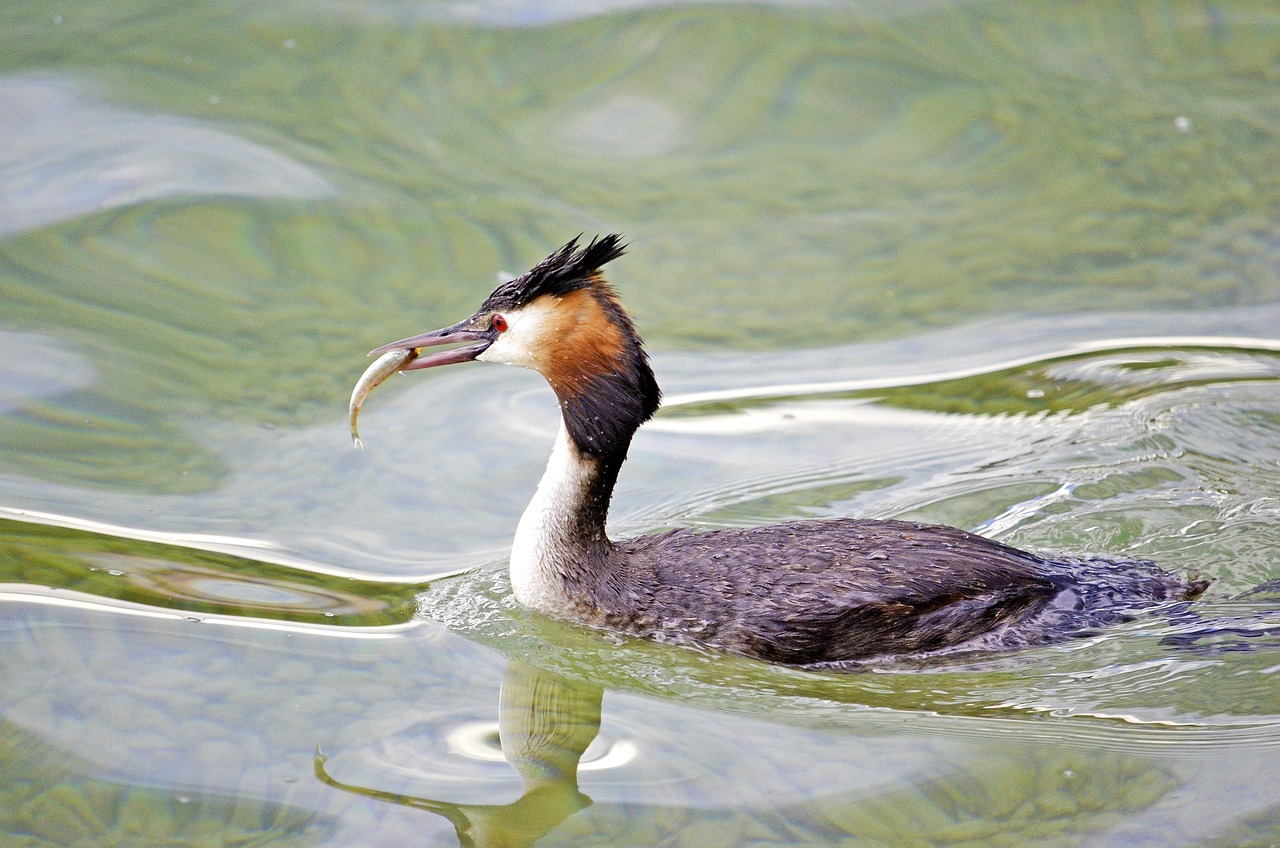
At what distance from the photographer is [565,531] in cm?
593

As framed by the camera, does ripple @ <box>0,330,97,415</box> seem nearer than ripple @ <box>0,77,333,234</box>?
Yes

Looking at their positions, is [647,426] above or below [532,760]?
above

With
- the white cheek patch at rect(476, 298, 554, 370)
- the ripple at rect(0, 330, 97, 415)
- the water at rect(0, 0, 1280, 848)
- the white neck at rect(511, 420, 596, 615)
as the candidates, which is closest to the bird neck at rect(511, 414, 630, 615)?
the white neck at rect(511, 420, 596, 615)

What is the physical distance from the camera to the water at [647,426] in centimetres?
498

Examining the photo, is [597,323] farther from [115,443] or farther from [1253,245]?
[1253,245]

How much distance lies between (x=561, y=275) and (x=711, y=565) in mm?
1329

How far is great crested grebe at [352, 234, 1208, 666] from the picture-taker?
5566mm

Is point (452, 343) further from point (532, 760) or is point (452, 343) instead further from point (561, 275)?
point (532, 760)

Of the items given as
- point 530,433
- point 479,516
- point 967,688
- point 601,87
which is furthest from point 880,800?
point 601,87

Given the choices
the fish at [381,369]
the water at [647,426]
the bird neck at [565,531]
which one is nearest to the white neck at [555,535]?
the bird neck at [565,531]

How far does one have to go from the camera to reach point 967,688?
5488mm

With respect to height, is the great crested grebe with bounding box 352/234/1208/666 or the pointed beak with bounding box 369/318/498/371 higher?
the pointed beak with bounding box 369/318/498/371

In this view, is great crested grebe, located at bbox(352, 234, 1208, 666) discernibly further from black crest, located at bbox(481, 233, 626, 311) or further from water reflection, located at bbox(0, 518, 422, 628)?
water reflection, located at bbox(0, 518, 422, 628)

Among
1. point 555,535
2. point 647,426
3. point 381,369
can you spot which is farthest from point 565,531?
point 647,426
